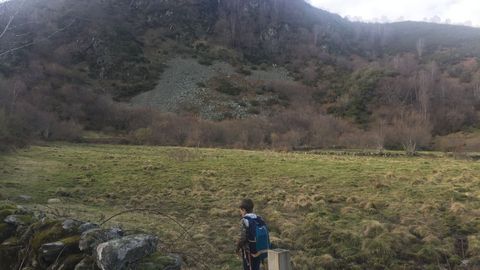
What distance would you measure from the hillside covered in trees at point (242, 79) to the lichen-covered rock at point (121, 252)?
2600 centimetres

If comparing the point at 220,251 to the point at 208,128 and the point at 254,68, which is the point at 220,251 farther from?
the point at 254,68

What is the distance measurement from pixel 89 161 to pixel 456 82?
305 ft

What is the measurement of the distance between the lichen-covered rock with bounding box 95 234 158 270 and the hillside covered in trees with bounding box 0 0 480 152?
85.3ft

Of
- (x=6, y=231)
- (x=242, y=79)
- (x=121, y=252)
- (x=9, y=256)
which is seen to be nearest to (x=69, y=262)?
(x=121, y=252)

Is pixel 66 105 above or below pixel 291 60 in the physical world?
below

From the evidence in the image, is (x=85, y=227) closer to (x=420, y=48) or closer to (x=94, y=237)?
(x=94, y=237)

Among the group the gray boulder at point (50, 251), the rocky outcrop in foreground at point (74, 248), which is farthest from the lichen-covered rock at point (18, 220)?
the gray boulder at point (50, 251)

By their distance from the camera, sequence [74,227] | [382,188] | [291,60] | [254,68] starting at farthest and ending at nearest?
[291,60], [254,68], [382,188], [74,227]

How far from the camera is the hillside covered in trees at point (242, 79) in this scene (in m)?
54.3

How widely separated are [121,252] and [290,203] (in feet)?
34.3

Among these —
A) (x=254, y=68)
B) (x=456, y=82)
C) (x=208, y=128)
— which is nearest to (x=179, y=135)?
(x=208, y=128)

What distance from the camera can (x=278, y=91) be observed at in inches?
3853

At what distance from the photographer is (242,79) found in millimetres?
102562

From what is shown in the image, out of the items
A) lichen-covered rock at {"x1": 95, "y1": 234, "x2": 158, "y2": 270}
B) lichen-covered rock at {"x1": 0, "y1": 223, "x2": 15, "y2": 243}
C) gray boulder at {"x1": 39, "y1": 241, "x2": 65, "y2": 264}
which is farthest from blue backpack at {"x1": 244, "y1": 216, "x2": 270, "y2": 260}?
lichen-covered rock at {"x1": 0, "y1": 223, "x2": 15, "y2": 243}
